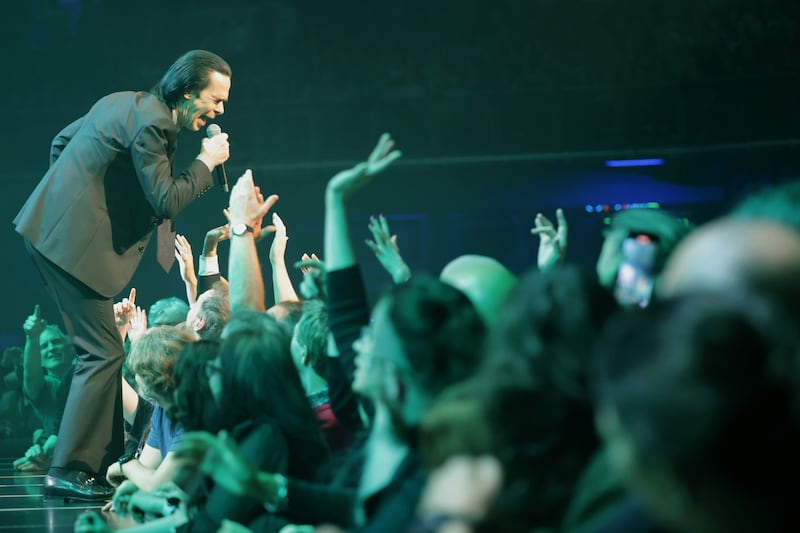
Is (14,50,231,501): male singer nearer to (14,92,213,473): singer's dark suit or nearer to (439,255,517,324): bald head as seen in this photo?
(14,92,213,473): singer's dark suit

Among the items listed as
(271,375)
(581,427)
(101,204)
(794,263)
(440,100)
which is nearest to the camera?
(794,263)

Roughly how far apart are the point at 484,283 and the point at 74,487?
2113 millimetres

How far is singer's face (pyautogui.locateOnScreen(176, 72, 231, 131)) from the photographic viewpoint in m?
3.86

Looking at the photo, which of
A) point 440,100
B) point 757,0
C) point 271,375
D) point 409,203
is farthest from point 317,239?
point 271,375

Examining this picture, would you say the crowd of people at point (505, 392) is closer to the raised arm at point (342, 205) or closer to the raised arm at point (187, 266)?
the raised arm at point (342, 205)

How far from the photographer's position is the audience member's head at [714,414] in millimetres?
808

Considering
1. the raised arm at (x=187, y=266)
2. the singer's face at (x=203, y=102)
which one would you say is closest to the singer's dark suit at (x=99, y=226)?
the singer's face at (x=203, y=102)

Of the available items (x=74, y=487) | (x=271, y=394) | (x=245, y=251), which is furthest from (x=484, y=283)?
(x=74, y=487)

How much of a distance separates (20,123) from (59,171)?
18.4 ft

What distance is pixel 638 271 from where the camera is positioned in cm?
200

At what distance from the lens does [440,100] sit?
9.41 m

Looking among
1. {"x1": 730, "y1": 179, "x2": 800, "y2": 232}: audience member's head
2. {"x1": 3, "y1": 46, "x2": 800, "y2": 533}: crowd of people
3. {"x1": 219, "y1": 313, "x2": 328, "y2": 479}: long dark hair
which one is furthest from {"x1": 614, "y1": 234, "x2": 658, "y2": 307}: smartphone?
{"x1": 219, "y1": 313, "x2": 328, "y2": 479}: long dark hair

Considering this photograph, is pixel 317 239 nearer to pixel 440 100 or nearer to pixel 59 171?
pixel 440 100

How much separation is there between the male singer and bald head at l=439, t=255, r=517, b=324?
1798 millimetres
